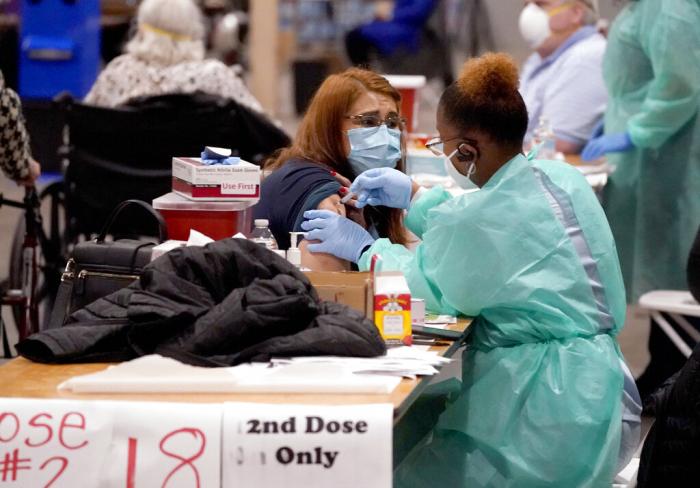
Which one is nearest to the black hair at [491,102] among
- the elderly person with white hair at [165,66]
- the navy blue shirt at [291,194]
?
the navy blue shirt at [291,194]

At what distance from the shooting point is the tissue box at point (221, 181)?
3.12 metres

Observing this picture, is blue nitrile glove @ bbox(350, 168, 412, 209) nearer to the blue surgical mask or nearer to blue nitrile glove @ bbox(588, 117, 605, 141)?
the blue surgical mask

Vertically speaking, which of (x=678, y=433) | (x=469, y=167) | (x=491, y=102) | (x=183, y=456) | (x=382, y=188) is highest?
(x=491, y=102)

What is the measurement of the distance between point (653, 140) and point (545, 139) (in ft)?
1.36

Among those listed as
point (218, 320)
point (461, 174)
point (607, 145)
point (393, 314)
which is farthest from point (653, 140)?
point (218, 320)

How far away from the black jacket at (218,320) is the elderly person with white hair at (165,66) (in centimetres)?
346

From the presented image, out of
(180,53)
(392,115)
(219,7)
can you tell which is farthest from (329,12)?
(392,115)

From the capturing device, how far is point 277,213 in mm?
3467

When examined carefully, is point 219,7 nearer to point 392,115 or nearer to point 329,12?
point 329,12

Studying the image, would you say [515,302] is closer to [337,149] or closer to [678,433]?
[678,433]

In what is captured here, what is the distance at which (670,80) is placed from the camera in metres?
5.15

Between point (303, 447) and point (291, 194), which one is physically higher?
point (291, 194)

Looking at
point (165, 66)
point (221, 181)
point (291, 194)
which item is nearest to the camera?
point (221, 181)

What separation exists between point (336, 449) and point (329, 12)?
441 inches
